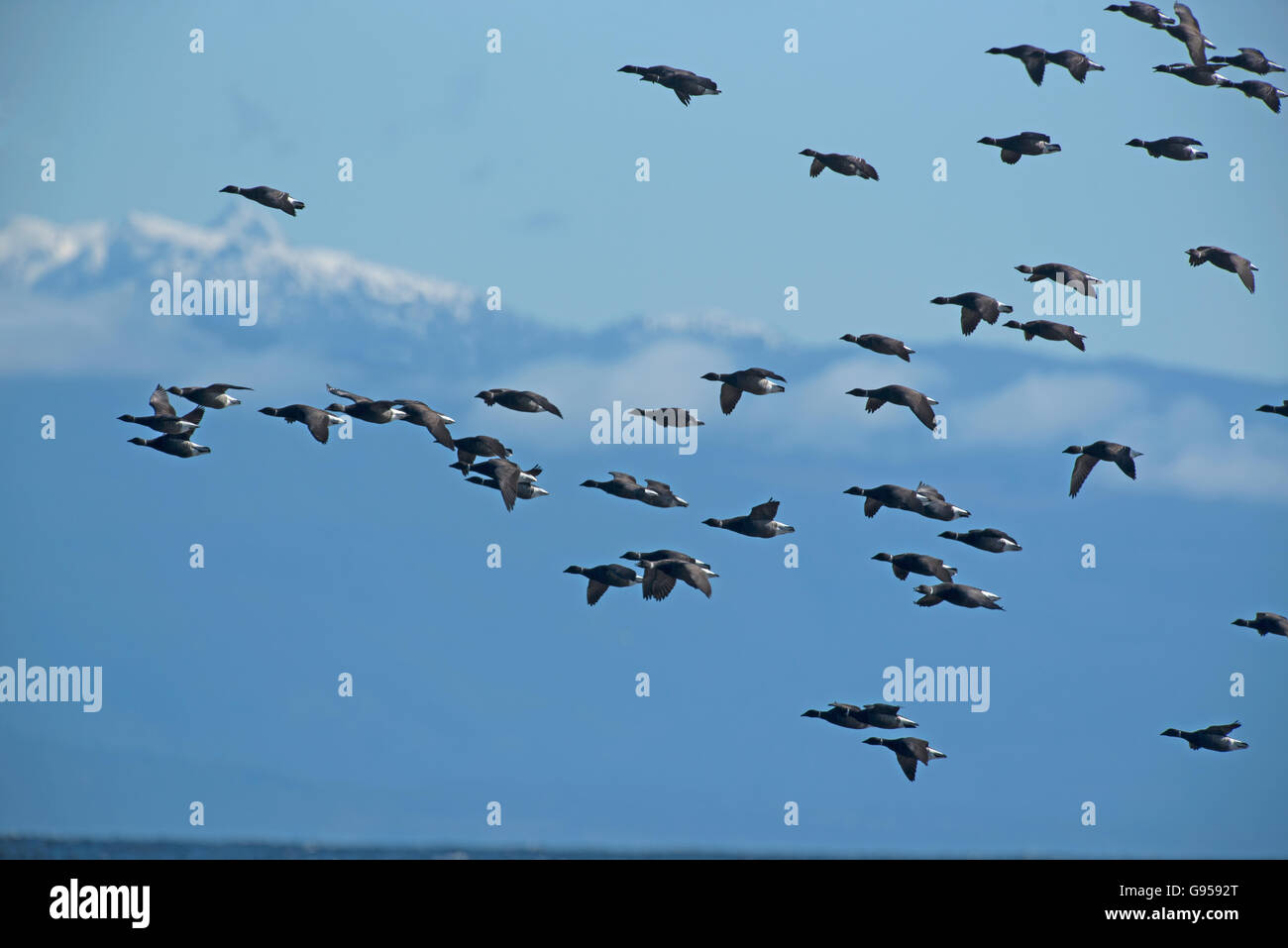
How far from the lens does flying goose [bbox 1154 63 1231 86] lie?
1911 inches

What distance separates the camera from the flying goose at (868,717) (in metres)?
51.9

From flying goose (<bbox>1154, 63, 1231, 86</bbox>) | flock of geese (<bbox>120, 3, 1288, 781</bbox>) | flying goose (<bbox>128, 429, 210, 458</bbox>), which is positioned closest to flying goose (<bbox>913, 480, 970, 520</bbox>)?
flock of geese (<bbox>120, 3, 1288, 781</bbox>)

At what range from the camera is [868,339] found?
4978cm

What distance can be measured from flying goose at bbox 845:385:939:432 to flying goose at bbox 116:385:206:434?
19.9 meters

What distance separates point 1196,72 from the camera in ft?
159

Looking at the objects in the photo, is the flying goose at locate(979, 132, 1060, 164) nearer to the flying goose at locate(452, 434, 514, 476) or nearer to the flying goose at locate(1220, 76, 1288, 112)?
the flying goose at locate(1220, 76, 1288, 112)

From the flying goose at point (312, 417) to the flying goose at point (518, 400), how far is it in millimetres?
4306

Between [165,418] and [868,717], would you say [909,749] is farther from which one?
[165,418]

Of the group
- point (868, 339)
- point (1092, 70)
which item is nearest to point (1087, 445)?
point (868, 339)

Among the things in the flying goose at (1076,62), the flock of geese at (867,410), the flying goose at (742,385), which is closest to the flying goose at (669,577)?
the flock of geese at (867,410)
